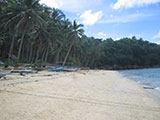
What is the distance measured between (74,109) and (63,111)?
407 mm

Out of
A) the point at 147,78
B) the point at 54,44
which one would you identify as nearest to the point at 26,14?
the point at 54,44

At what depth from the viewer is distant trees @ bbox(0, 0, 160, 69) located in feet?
66.5

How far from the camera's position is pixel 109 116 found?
375 centimetres

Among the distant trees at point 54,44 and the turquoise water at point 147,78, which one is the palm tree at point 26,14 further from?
the turquoise water at point 147,78

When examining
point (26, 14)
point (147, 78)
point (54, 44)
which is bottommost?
point (147, 78)

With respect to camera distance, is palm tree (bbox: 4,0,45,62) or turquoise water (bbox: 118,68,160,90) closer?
turquoise water (bbox: 118,68,160,90)

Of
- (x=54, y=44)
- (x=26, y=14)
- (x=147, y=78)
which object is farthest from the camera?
(x=54, y=44)

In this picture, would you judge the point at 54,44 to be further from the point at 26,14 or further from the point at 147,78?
the point at 147,78

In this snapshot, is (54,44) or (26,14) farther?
(54,44)

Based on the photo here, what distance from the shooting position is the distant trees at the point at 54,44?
66.5 ft

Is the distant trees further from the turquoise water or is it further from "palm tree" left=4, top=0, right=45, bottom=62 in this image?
the turquoise water

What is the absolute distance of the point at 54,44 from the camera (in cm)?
2764

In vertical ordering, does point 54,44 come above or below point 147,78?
above

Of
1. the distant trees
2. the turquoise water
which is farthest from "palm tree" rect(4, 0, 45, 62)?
the turquoise water
